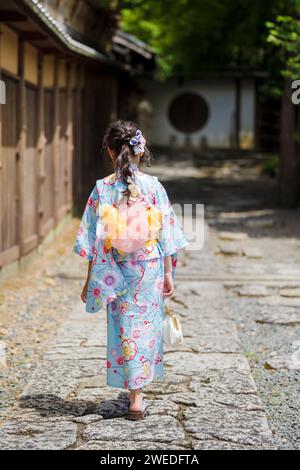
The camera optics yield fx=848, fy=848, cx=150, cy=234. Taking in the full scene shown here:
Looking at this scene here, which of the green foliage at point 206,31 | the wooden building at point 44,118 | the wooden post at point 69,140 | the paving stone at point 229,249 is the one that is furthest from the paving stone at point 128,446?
the green foliage at point 206,31

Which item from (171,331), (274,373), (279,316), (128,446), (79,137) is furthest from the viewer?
(79,137)

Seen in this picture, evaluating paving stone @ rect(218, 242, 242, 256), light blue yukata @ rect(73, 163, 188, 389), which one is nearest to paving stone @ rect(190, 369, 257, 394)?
light blue yukata @ rect(73, 163, 188, 389)

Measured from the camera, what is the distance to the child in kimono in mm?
5418

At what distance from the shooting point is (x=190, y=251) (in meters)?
12.9

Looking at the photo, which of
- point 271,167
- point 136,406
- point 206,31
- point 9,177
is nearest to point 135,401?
point 136,406

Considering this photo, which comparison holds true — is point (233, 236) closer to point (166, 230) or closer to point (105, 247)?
point (166, 230)

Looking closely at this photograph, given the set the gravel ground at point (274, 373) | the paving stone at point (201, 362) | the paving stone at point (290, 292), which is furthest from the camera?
the paving stone at point (290, 292)

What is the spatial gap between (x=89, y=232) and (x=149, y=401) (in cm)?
126

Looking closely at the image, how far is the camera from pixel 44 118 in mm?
12570

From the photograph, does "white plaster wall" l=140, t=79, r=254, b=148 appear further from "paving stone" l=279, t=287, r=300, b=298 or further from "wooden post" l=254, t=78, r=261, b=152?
"paving stone" l=279, t=287, r=300, b=298

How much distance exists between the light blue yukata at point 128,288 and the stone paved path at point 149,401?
34 cm

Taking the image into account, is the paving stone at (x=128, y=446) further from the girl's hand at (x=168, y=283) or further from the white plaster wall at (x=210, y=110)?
the white plaster wall at (x=210, y=110)

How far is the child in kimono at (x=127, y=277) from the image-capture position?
5418 millimetres

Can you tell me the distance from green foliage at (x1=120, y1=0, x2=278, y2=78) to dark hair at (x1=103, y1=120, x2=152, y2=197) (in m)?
15.3
